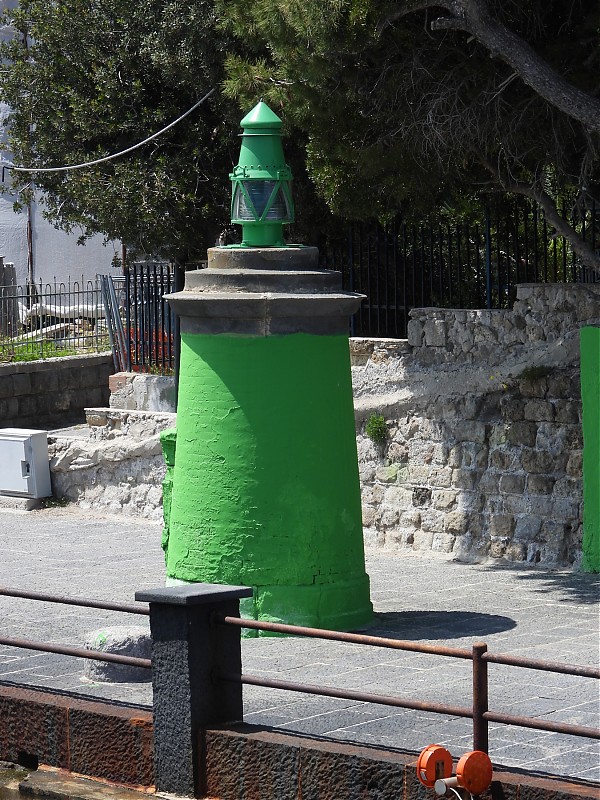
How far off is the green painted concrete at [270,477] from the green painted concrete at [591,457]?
257 centimetres

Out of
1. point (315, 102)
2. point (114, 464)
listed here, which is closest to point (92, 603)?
point (315, 102)

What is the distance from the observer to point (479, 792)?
538 centimetres

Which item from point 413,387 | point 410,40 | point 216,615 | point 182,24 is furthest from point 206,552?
point 182,24

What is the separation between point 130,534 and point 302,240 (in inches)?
135

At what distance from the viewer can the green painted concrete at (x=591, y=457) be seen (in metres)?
10.6

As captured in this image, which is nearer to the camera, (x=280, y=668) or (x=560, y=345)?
(x=280, y=668)

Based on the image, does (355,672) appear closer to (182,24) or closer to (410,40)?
(410,40)

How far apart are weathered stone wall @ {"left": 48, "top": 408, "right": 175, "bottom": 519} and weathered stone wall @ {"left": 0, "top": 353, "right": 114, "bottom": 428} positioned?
2.66 m

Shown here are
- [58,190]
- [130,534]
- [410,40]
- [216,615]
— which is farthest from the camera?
[58,190]

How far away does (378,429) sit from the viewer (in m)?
12.0

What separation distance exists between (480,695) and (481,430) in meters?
6.04

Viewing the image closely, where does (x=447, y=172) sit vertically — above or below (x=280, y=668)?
above

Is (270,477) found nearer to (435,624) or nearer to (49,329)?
(435,624)

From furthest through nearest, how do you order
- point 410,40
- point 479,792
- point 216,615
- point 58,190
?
point 58,190, point 410,40, point 216,615, point 479,792
